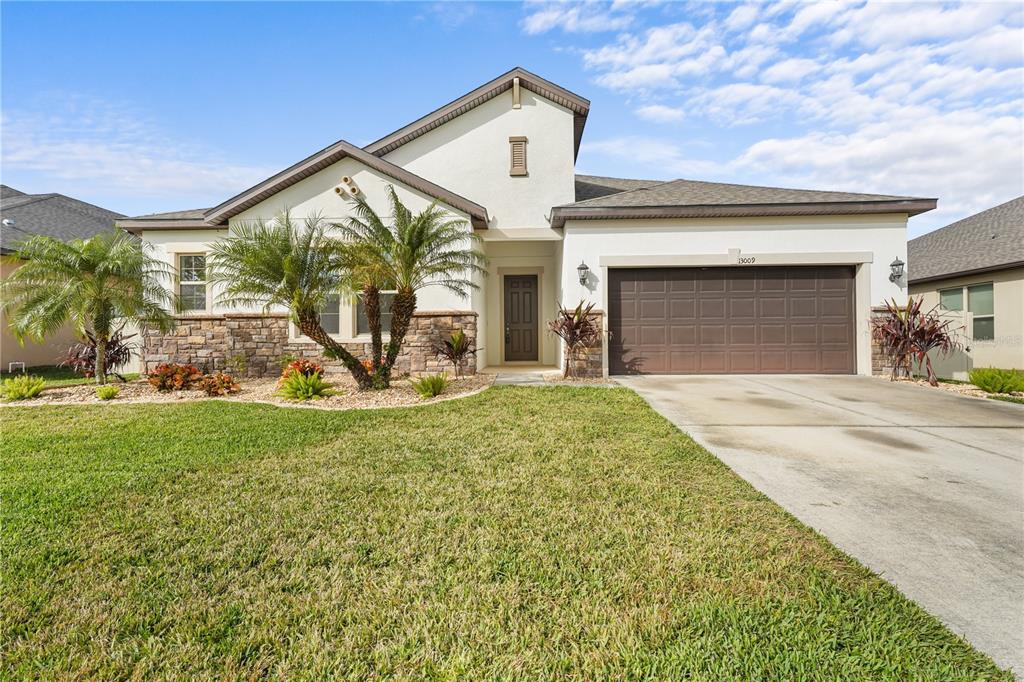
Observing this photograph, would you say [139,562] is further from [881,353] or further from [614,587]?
[881,353]

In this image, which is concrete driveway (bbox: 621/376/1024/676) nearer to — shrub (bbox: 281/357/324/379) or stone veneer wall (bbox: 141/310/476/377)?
stone veneer wall (bbox: 141/310/476/377)

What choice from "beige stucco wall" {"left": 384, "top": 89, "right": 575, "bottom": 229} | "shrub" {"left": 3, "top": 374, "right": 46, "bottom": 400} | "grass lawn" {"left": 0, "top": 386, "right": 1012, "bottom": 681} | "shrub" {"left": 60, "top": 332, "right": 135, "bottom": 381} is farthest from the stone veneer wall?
"grass lawn" {"left": 0, "top": 386, "right": 1012, "bottom": 681}

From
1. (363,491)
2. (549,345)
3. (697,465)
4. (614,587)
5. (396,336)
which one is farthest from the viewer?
(549,345)

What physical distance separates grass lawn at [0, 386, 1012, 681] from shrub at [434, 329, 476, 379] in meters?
5.57

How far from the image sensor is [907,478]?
12.6ft

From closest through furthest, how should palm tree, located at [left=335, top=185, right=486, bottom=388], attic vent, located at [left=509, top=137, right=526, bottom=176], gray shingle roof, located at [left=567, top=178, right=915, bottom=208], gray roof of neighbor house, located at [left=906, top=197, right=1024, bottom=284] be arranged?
1. palm tree, located at [left=335, top=185, right=486, bottom=388]
2. gray shingle roof, located at [left=567, top=178, right=915, bottom=208]
3. gray roof of neighbor house, located at [left=906, top=197, right=1024, bottom=284]
4. attic vent, located at [left=509, top=137, right=526, bottom=176]

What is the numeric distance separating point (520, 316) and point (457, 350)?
3.61m

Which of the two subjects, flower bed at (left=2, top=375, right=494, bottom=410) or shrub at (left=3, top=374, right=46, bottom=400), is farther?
shrub at (left=3, top=374, right=46, bottom=400)

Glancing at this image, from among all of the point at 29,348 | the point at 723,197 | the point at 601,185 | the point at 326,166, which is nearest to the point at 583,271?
the point at 723,197

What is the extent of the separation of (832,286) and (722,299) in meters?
2.55

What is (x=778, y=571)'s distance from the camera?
2449 mm

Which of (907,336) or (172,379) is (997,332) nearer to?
(907,336)

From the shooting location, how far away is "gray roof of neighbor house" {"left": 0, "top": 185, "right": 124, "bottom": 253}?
13.9 meters

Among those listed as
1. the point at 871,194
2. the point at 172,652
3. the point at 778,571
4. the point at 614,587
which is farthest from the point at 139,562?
the point at 871,194
